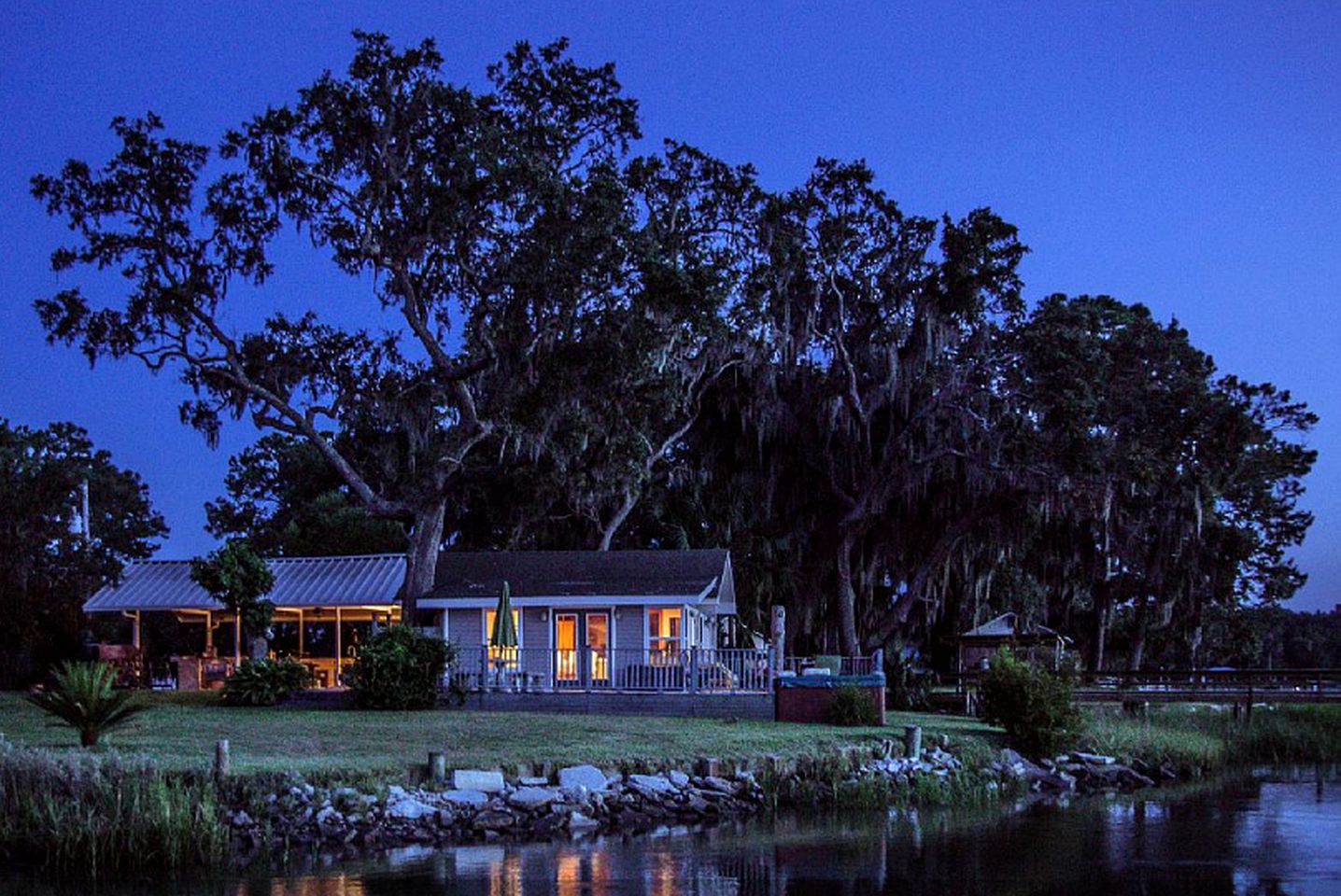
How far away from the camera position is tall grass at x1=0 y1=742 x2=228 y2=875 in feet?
58.9

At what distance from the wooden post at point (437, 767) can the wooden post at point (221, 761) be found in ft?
9.38

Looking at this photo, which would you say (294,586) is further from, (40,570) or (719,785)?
(719,785)

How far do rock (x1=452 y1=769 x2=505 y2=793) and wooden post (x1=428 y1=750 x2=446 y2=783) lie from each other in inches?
6.4

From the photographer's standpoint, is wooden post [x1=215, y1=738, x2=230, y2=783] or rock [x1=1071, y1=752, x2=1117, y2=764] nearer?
wooden post [x1=215, y1=738, x2=230, y2=783]

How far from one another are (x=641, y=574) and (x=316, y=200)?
11.4 metres

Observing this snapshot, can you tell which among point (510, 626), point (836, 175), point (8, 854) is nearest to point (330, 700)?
point (510, 626)

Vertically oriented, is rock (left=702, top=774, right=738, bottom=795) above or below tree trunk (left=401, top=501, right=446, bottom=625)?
below

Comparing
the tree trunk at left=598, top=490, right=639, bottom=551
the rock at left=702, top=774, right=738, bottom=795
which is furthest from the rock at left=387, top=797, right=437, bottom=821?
the tree trunk at left=598, top=490, right=639, bottom=551

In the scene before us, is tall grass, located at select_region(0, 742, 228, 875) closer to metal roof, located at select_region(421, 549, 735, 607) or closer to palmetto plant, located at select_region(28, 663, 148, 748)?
palmetto plant, located at select_region(28, 663, 148, 748)

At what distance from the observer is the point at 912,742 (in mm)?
26375

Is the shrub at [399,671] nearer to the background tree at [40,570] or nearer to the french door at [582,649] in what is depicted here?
the french door at [582,649]

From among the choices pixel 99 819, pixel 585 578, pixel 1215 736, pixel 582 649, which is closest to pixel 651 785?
pixel 99 819

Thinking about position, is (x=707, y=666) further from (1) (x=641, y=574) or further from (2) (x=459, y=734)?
(2) (x=459, y=734)

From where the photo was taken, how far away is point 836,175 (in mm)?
42938
